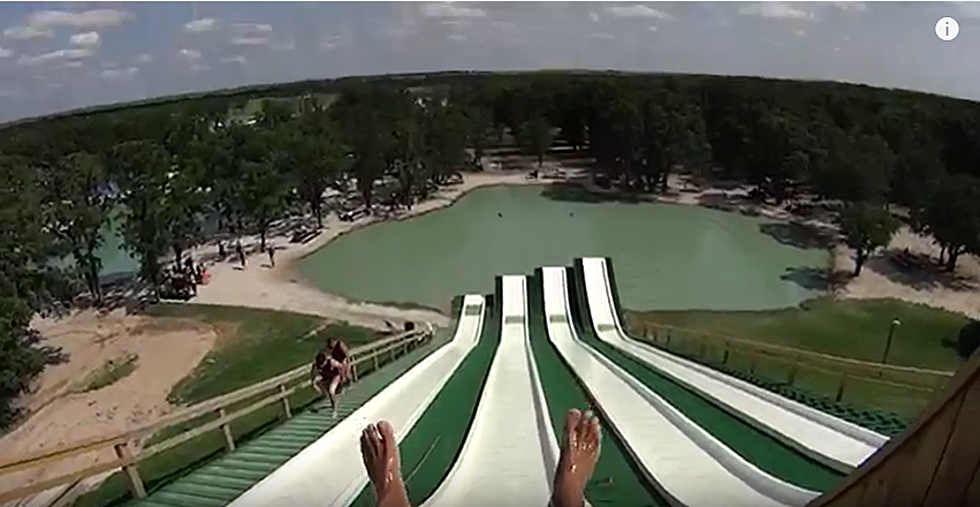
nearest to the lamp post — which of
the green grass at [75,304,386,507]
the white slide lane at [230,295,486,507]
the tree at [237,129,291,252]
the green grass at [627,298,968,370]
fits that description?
the green grass at [627,298,968,370]

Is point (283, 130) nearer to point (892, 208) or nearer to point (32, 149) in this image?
point (32, 149)

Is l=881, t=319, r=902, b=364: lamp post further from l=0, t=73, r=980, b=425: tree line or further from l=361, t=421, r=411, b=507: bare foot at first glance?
l=361, t=421, r=411, b=507: bare foot

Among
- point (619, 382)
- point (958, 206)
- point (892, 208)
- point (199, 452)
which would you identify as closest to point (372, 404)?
point (199, 452)

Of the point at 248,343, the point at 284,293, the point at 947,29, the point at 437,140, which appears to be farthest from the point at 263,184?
the point at 947,29

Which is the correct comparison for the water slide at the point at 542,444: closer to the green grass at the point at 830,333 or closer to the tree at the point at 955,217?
A: the green grass at the point at 830,333

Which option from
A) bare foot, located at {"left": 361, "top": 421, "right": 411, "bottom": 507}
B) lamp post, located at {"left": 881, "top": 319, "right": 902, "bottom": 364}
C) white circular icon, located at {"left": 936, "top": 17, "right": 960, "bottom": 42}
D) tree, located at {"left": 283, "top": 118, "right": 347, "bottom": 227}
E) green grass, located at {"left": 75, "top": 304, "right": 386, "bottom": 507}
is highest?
white circular icon, located at {"left": 936, "top": 17, "right": 960, "bottom": 42}

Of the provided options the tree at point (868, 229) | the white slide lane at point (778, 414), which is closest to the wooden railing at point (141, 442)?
the white slide lane at point (778, 414)

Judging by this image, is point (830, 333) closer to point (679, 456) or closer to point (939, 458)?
point (679, 456)

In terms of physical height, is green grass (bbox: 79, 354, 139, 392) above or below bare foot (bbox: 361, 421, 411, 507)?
below
